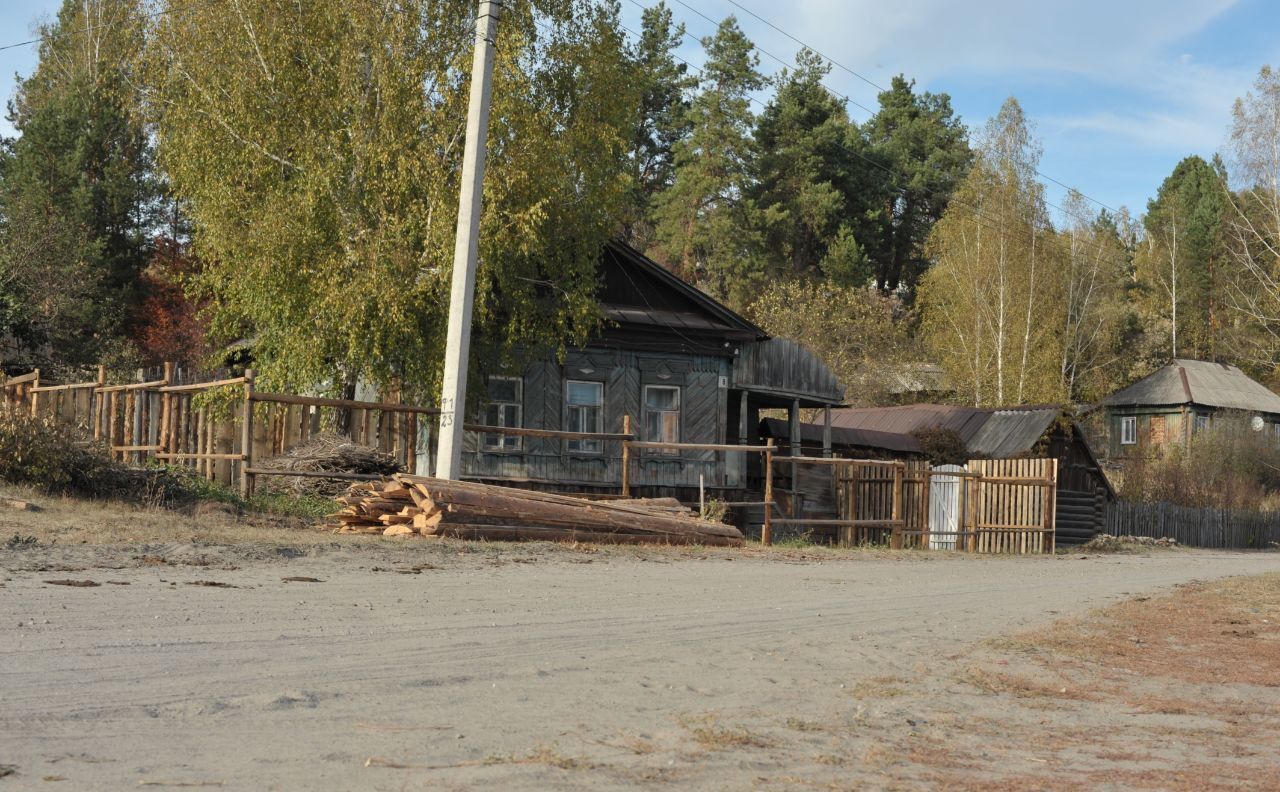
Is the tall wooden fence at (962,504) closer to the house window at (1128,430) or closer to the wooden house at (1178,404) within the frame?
A: the wooden house at (1178,404)

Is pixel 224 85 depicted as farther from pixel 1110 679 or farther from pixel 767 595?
pixel 1110 679

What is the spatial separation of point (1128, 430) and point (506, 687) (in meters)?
64.1

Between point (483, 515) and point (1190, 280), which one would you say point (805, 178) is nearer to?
point (1190, 280)

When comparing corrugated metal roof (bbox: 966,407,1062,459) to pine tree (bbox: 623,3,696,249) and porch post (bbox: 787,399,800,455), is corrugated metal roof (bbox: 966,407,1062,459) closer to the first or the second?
porch post (bbox: 787,399,800,455)

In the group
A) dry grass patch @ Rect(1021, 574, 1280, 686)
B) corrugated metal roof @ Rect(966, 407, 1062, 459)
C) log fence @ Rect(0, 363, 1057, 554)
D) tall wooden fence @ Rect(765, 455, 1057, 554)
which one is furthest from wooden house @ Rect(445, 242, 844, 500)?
dry grass patch @ Rect(1021, 574, 1280, 686)

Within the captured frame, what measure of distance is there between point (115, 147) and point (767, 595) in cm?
3890

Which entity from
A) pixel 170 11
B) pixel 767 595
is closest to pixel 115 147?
pixel 170 11

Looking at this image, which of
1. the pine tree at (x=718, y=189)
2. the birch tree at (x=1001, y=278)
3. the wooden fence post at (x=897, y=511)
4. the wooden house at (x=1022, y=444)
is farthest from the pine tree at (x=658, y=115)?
the wooden fence post at (x=897, y=511)

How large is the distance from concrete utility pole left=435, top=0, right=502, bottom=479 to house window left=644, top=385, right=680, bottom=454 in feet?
33.6

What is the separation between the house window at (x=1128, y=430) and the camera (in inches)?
2613

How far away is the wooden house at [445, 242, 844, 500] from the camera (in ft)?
92.2

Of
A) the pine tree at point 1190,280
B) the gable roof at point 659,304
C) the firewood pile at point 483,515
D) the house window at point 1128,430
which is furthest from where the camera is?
the pine tree at point 1190,280

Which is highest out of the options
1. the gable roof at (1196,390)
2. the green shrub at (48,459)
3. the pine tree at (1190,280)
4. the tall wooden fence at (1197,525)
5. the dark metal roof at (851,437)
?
the pine tree at (1190,280)

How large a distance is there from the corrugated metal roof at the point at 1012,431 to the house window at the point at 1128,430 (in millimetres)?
28833
